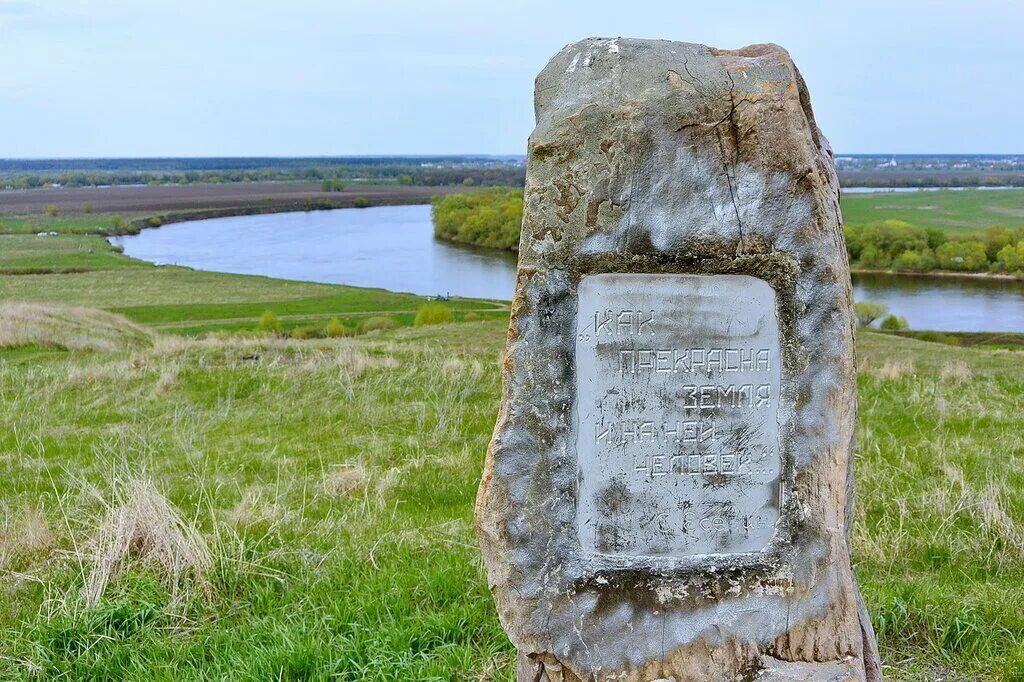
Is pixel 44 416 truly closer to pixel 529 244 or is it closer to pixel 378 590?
pixel 378 590

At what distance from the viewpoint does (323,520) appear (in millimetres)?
5348

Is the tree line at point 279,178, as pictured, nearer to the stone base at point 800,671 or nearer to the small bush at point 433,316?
the small bush at point 433,316

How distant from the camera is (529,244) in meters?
3.15

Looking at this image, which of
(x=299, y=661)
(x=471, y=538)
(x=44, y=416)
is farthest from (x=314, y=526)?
(x=44, y=416)

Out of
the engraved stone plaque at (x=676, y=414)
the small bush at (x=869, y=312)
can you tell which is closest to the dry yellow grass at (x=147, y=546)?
the engraved stone plaque at (x=676, y=414)

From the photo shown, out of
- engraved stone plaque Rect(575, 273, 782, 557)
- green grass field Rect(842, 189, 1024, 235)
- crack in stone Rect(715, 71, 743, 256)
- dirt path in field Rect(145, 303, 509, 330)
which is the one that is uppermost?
green grass field Rect(842, 189, 1024, 235)

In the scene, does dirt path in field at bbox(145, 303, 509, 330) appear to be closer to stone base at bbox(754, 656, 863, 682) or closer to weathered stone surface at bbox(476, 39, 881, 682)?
weathered stone surface at bbox(476, 39, 881, 682)

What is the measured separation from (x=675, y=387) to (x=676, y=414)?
107mm

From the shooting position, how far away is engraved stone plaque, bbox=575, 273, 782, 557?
3.17m

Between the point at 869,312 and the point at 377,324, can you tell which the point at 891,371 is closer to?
the point at 377,324

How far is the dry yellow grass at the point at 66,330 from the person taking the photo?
14578 millimetres

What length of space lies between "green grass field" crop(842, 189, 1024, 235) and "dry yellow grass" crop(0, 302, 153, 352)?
5539cm

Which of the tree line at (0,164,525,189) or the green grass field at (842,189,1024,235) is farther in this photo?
the tree line at (0,164,525,189)

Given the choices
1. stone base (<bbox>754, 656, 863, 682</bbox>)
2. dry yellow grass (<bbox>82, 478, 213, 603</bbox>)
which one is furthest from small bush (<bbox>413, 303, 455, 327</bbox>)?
stone base (<bbox>754, 656, 863, 682</bbox>)
